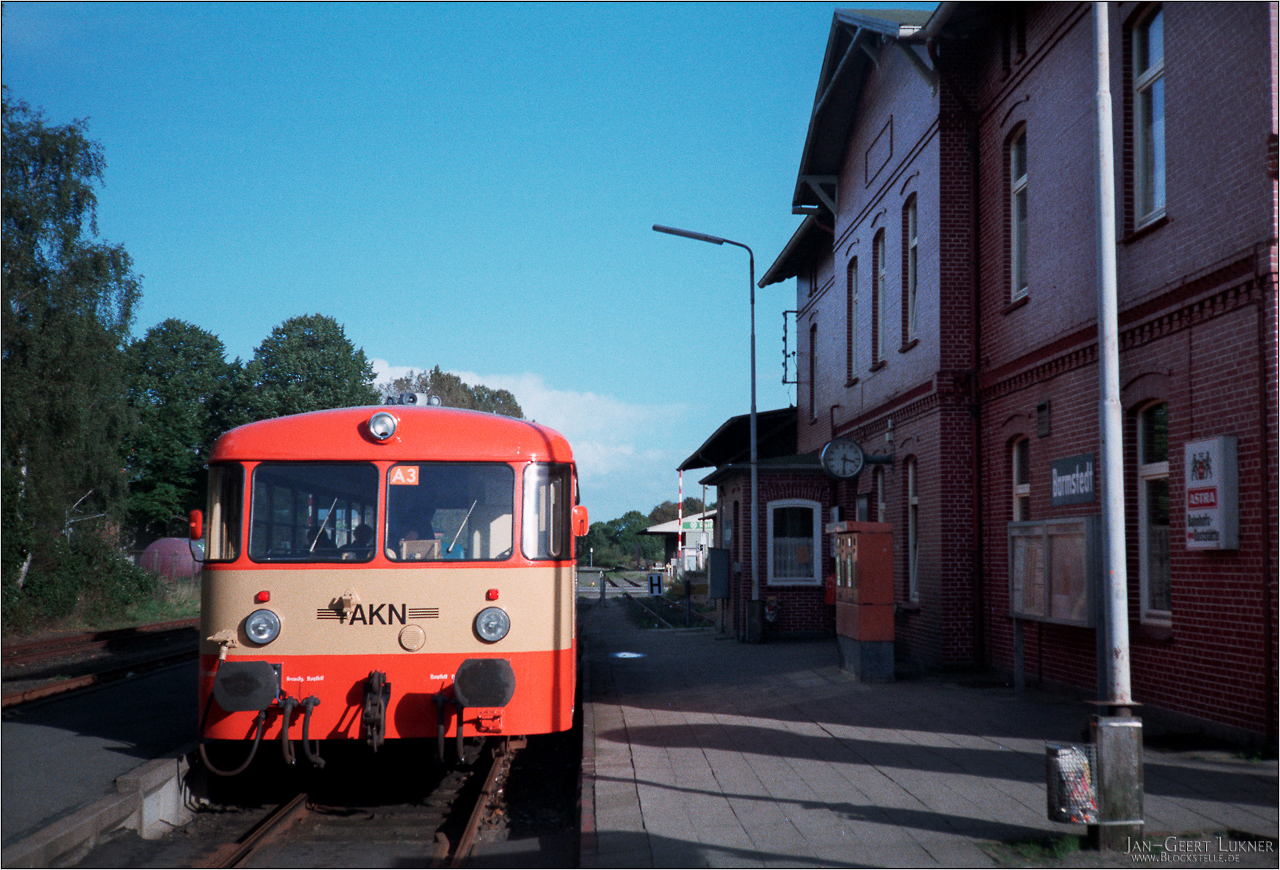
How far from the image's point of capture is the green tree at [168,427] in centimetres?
5547

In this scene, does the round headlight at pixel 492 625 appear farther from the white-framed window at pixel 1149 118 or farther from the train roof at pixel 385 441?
the white-framed window at pixel 1149 118

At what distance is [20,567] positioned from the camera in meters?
24.9

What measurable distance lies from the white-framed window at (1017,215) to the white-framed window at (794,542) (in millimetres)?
9195

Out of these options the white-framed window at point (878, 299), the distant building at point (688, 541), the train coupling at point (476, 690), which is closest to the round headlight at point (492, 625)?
the train coupling at point (476, 690)

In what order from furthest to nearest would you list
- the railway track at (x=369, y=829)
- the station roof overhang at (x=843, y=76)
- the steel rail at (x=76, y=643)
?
the steel rail at (x=76, y=643) → the station roof overhang at (x=843, y=76) → the railway track at (x=369, y=829)

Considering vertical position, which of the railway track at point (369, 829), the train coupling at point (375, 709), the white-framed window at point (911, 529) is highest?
the white-framed window at point (911, 529)

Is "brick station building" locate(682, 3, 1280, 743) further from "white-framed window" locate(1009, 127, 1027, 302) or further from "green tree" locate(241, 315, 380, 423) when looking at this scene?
"green tree" locate(241, 315, 380, 423)

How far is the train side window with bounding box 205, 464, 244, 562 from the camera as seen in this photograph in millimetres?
8078

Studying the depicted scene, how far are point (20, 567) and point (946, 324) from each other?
21641 mm

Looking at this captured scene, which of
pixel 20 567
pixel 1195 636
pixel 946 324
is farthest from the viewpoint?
pixel 20 567

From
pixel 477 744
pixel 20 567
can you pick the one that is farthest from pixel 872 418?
pixel 20 567

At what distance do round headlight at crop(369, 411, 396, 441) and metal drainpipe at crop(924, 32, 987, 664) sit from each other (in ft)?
32.9

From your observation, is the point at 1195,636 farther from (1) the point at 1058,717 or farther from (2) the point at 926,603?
(2) the point at 926,603

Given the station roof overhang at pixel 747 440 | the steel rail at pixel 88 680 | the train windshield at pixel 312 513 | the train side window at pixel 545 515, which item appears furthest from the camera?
the station roof overhang at pixel 747 440
